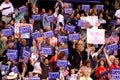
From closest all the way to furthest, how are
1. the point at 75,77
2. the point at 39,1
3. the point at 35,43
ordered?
the point at 75,77
the point at 35,43
the point at 39,1

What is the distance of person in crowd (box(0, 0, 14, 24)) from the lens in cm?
2438

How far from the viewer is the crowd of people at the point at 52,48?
2112 cm

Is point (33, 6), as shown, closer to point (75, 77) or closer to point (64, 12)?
point (64, 12)

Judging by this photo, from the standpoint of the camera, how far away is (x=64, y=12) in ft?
82.3

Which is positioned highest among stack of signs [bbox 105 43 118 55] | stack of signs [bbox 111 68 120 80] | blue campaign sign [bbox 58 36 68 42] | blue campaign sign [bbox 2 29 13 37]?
blue campaign sign [bbox 2 29 13 37]

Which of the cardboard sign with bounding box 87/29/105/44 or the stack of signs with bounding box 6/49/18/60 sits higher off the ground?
the cardboard sign with bounding box 87/29/105/44

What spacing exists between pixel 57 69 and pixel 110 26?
185 inches

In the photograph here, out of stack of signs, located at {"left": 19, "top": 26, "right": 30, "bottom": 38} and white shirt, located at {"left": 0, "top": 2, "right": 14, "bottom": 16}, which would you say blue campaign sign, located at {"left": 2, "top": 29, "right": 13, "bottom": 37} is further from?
white shirt, located at {"left": 0, "top": 2, "right": 14, "bottom": 16}

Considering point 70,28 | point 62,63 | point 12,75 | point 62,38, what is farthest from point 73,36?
point 12,75

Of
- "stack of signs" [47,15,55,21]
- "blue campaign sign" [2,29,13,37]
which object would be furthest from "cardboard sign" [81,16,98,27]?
"blue campaign sign" [2,29,13,37]

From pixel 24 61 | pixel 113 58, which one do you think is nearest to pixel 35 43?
pixel 24 61

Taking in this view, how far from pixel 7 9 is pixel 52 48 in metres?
3.20

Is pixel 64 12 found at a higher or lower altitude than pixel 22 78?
higher

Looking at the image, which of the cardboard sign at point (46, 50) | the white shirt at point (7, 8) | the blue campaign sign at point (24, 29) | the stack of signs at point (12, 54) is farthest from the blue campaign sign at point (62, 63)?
the white shirt at point (7, 8)
